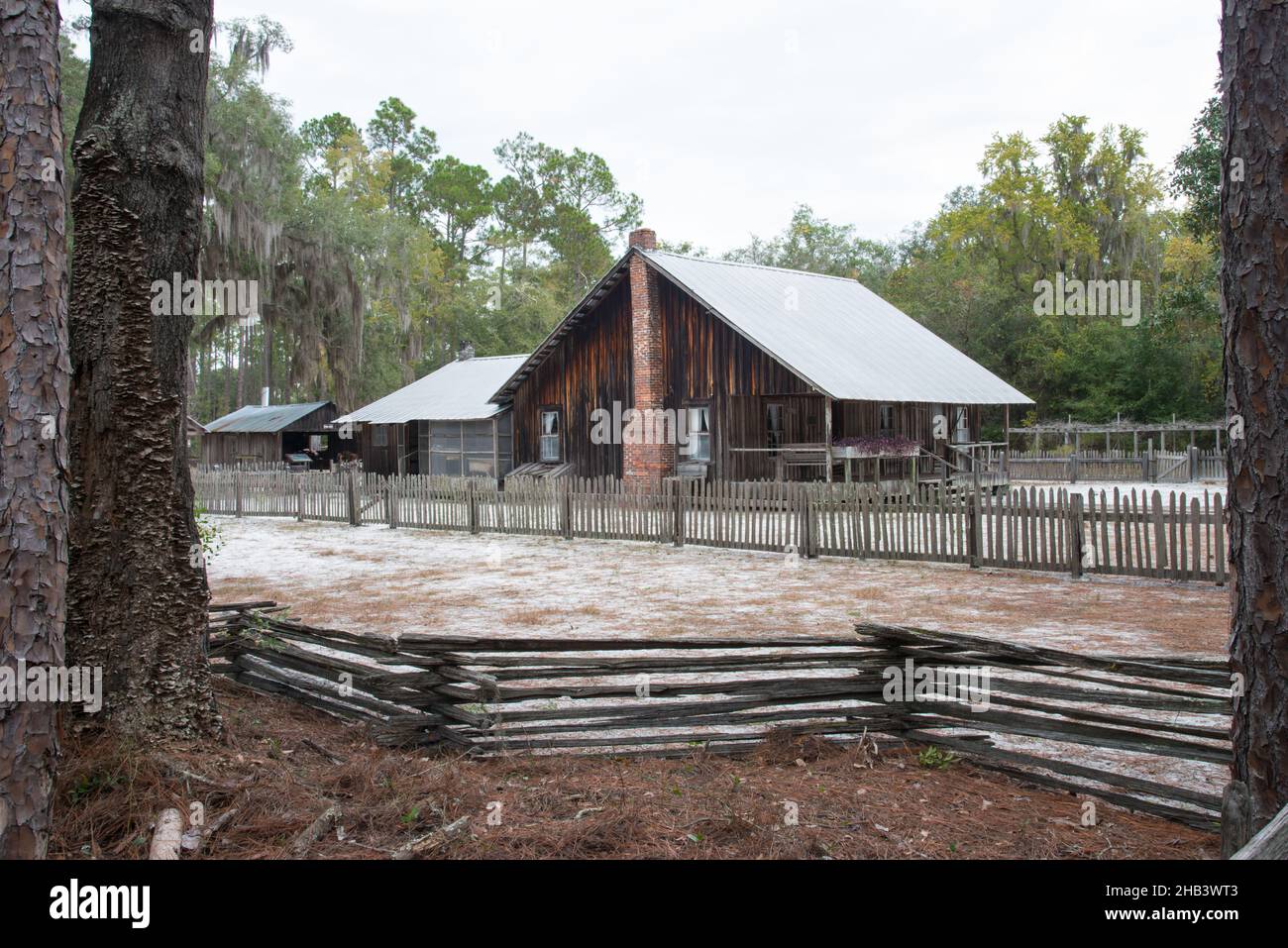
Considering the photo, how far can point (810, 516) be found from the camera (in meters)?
16.2

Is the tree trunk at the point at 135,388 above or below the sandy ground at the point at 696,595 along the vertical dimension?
above

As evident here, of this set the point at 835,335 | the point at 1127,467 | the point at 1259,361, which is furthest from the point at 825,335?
the point at 1259,361

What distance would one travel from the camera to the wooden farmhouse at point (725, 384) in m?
24.5

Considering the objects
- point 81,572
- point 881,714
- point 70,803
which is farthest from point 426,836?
point 881,714

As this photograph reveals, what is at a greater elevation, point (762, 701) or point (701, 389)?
point (701, 389)

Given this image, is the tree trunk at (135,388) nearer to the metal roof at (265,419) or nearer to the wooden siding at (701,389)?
the wooden siding at (701,389)

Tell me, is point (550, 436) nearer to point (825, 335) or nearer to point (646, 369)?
point (646, 369)

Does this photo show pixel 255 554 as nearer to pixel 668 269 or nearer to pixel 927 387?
pixel 668 269

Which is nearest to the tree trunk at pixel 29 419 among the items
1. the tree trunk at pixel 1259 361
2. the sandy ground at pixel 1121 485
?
the tree trunk at pixel 1259 361

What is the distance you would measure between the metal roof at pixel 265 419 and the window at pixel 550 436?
52.8ft

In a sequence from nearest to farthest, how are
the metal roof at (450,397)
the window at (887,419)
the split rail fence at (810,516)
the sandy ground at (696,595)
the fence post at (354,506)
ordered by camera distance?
1. the sandy ground at (696,595)
2. the split rail fence at (810,516)
3. the fence post at (354,506)
4. the window at (887,419)
5. the metal roof at (450,397)

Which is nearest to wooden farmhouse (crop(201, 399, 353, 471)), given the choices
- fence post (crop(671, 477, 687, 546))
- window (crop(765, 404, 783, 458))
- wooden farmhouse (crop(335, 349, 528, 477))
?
wooden farmhouse (crop(335, 349, 528, 477))

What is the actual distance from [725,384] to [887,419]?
572cm
